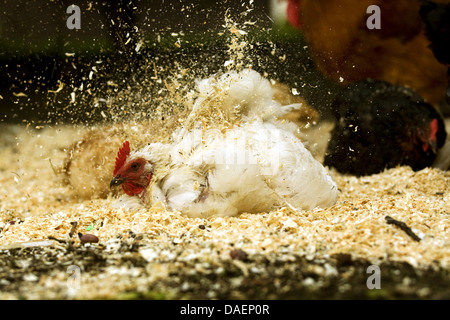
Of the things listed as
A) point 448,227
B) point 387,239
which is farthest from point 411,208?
point 387,239

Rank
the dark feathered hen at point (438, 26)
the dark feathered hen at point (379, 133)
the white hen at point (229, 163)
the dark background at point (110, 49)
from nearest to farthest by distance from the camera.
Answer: the white hen at point (229, 163) → the dark feathered hen at point (438, 26) → the dark background at point (110, 49) → the dark feathered hen at point (379, 133)

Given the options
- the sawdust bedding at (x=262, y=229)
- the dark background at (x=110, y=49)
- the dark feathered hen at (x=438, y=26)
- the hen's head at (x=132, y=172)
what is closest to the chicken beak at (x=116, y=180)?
the hen's head at (x=132, y=172)

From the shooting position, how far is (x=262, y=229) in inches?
79.5

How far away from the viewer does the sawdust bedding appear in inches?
65.0

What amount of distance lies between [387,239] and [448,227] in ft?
1.34

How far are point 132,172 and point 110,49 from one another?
1.40 m

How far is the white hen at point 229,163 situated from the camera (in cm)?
225

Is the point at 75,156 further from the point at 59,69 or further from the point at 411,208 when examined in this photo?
the point at 411,208

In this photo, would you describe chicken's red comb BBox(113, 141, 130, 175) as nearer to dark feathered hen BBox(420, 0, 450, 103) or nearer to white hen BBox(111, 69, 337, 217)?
white hen BBox(111, 69, 337, 217)

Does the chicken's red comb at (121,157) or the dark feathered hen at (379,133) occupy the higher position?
the dark feathered hen at (379,133)

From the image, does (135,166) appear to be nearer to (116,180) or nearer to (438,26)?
(116,180)

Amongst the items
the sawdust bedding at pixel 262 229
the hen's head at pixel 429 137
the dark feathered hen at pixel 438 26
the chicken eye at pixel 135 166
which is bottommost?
the sawdust bedding at pixel 262 229

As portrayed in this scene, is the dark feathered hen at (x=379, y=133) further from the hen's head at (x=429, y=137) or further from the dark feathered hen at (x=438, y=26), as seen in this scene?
the dark feathered hen at (x=438, y=26)

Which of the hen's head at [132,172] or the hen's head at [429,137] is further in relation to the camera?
the hen's head at [429,137]
